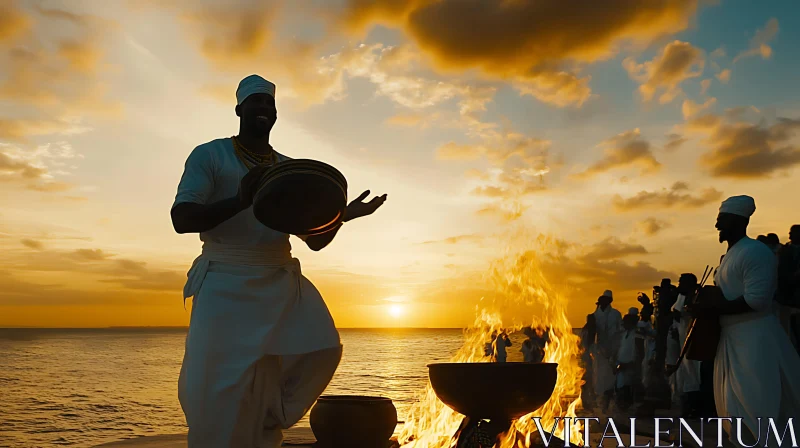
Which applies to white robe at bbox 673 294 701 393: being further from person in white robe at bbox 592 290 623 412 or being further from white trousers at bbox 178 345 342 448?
white trousers at bbox 178 345 342 448

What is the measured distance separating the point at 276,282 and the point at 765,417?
393 cm

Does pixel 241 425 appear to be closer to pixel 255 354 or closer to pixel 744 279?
pixel 255 354

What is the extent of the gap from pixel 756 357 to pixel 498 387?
6.55 ft

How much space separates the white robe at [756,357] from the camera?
16.9 ft

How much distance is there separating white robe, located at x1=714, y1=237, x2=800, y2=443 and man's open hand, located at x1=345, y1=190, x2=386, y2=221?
3.23 m

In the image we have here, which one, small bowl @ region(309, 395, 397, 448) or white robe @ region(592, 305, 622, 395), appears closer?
small bowl @ region(309, 395, 397, 448)

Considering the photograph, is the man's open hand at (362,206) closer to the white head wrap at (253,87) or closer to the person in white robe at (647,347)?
the white head wrap at (253,87)

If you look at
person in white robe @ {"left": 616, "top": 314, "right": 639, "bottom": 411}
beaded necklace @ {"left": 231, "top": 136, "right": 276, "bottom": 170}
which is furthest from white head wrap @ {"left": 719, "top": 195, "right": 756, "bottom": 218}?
person in white robe @ {"left": 616, "top": 314, "right": 639, "bottom": 411}

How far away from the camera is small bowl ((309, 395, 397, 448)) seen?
17.8ft

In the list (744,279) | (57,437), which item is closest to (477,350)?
(744,279)

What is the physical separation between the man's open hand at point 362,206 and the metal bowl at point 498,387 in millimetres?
1926

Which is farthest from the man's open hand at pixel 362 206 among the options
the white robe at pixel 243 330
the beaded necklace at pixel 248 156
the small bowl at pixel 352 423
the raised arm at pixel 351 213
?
the small bowl at pixel 352 423

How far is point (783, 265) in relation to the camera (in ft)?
32.2

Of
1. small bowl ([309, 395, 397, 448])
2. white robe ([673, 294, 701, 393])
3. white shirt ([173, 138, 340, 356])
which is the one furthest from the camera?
white robe ([673, 294, 701, 393])
